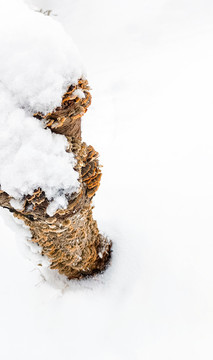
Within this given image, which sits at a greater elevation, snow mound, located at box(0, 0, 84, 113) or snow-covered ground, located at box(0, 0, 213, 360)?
snow mound, located at box(0, 0, 84, 113)

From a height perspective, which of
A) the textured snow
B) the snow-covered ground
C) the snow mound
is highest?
the snow mound

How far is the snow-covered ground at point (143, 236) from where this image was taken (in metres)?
1.66

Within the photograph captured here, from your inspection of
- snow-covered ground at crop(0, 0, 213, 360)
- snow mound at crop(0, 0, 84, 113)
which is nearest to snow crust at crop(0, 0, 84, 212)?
snow mound at crop(0, 0, 84, 113)

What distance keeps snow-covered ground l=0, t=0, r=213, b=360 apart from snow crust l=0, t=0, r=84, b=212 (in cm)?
48

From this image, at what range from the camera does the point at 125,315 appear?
5.65 ft

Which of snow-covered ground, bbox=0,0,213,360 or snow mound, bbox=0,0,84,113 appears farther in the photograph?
snow-covered ground, bbox=0,0,213,360

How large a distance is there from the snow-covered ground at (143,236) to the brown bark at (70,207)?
209 millimetres

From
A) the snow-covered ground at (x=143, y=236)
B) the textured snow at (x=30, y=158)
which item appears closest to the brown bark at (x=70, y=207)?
the textured snow at (x=30, y=158)

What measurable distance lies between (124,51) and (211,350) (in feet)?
10.5

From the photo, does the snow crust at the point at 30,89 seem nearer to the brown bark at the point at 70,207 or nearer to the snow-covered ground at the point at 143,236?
the brown bark at the point at 70,207

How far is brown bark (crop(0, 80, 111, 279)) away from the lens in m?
0.85

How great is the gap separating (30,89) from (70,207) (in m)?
0.42

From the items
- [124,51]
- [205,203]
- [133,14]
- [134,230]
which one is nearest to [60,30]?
[134,230]

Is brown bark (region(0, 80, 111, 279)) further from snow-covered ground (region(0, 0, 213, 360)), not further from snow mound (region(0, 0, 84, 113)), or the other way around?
snow-covered ground (region(0, 0, 213, 360))
